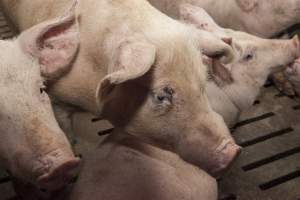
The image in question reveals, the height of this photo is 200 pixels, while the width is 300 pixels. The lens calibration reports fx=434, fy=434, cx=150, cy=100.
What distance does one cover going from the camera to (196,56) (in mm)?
1553

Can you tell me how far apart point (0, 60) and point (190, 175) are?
2.58 feet

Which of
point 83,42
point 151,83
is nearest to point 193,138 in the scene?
point 151,83

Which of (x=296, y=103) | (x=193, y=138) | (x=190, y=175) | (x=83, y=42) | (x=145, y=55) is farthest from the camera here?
(x=296, y=103)

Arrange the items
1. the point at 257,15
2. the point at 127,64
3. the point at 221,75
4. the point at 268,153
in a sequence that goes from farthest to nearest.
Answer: the point at 257,15 → the point at 268,153 → the point at 221,75 → the point at 127,64

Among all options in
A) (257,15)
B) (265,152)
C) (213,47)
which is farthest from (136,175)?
(257,15)

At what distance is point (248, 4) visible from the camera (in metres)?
2.55

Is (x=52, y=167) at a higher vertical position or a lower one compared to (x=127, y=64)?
lower

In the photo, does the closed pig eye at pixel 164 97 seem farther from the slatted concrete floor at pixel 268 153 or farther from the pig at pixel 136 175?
the slatted concrete floor at pixel 268 153

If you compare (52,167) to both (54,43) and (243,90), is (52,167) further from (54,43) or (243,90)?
(243,90)

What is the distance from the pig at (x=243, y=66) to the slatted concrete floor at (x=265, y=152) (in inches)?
9.0

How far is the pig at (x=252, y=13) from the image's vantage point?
2.46m

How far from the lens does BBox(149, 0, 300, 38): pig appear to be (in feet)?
8.07

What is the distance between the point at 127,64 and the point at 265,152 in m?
1.11

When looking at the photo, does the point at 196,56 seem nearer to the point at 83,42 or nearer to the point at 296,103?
the point at 83,42
